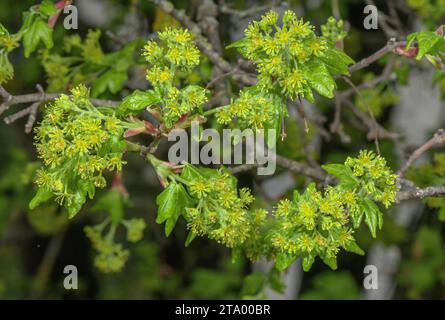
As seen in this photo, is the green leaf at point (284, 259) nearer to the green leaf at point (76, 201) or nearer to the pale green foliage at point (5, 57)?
the green leaf at point (76, 201)

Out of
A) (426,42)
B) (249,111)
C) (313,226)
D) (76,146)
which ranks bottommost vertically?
(313,226)

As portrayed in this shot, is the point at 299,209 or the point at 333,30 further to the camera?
the point at 333,30

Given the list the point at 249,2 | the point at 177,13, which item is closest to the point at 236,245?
the point at 177,13

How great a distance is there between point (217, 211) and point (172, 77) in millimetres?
422

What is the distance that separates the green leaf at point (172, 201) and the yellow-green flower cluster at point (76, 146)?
190mm

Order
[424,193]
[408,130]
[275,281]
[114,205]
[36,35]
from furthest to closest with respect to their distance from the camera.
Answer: [408,130] → [114,205] → [275,281] → [36,35] → [424,193]

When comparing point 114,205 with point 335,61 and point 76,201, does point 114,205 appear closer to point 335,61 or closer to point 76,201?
point 76,201

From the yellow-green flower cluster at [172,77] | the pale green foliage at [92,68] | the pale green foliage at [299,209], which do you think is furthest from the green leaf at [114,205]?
the yellow-green flower cluster at [172,77]

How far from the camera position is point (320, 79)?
7.24ft

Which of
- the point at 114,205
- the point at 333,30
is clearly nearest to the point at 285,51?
the point at 333,30

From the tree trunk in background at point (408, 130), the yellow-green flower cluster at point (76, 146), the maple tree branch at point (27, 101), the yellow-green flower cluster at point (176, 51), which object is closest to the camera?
the yellow-green flower cluster at point (76, 146)

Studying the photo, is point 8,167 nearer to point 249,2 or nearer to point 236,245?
point 249,2

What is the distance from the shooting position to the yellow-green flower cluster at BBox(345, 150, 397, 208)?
2229mm

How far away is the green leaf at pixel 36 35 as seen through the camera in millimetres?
2754
